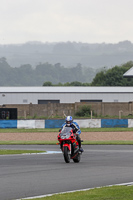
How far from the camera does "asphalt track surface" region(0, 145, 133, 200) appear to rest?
12.1 m

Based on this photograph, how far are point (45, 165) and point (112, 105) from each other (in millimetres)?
55736

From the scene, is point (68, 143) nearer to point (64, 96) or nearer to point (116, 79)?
point (64, 96)

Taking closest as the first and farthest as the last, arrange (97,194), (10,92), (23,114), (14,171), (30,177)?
(97,194)
(30,177)
(14,171)
(23,114)
(10,92)

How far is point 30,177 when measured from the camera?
14.4 meters

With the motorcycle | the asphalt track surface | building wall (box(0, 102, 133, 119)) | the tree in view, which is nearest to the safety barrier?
building wall (box(0, 102, 133, 119))

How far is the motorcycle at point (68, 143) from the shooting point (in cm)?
1867

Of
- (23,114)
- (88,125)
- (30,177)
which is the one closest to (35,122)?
(88,125)

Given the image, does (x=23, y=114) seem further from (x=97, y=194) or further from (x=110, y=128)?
(x=97, y=194)

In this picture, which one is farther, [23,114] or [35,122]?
[23,114]

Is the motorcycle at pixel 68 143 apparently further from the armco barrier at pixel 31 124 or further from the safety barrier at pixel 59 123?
the safety barrier at pixel 59 123

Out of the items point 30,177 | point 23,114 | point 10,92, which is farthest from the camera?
point 10,92

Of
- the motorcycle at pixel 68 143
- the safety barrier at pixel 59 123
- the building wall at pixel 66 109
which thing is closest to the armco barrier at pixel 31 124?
the safety barrier at pixel 59 123

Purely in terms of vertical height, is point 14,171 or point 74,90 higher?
point 74,90

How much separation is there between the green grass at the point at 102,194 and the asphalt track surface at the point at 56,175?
0.71 meters
